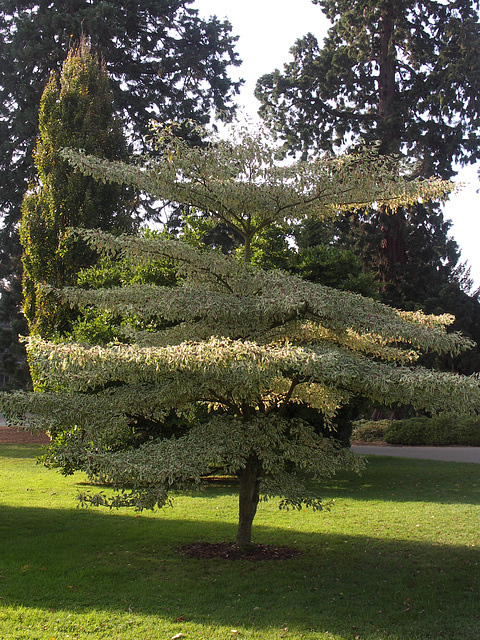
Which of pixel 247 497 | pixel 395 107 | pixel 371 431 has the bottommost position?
pixel 371 431

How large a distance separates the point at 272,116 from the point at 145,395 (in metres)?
3.30

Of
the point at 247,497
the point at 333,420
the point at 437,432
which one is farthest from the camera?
the point at 437,432

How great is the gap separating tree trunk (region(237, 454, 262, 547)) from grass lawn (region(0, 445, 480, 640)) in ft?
1.58

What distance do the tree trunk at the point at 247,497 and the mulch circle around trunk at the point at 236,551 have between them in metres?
0.12

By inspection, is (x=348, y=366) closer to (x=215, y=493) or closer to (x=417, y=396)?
(x=417, y=396)

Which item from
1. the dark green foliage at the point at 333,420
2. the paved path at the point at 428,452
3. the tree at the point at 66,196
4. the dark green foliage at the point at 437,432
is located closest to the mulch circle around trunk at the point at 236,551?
the dark green foliage at the point at 333,420

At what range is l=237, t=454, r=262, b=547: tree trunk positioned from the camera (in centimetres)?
651

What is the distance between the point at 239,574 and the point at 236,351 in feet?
8.02

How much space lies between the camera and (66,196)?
13.7m

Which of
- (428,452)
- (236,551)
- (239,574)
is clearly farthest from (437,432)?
(239,574)

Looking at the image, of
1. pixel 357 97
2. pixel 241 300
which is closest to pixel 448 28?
pixel 357 97

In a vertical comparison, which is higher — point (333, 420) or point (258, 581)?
point (333, 420)

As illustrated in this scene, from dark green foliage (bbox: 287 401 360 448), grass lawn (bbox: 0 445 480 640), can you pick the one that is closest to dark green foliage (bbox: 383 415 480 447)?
dark green foliage (bbox: 287 401 360 448)

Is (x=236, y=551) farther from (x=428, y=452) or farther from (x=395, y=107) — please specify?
(x=395, y=107)
